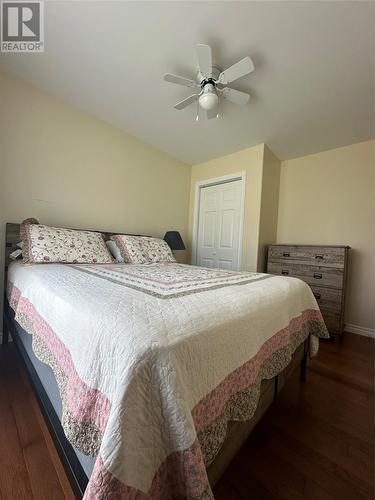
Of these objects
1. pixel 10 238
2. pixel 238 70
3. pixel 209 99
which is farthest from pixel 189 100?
pixel 10 238

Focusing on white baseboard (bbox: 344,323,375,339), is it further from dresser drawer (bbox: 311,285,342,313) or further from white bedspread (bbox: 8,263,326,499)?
white bedspread (bbox: 8,263,326,499)

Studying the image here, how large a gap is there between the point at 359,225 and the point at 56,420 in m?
3.41

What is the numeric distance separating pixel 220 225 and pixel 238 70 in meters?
2.10

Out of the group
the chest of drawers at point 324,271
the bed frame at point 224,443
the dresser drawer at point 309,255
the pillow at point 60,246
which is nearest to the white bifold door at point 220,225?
A: the dresser drawer at point 309,255

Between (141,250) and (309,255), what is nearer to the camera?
(141,250)

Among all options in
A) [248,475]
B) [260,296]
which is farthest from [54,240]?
[248,475]

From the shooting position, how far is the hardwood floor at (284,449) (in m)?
0.88

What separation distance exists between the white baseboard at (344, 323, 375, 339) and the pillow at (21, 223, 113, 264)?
2.99m

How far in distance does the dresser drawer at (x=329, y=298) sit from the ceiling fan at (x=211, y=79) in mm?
2198

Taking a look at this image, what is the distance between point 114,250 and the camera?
2.30m

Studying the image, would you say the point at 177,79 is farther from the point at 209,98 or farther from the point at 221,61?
the point at 221,61

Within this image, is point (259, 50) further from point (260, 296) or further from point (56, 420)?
point (56, 420)

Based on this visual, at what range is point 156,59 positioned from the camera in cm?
171

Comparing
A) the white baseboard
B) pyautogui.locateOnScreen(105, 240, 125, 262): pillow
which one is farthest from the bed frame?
the white baseboard
